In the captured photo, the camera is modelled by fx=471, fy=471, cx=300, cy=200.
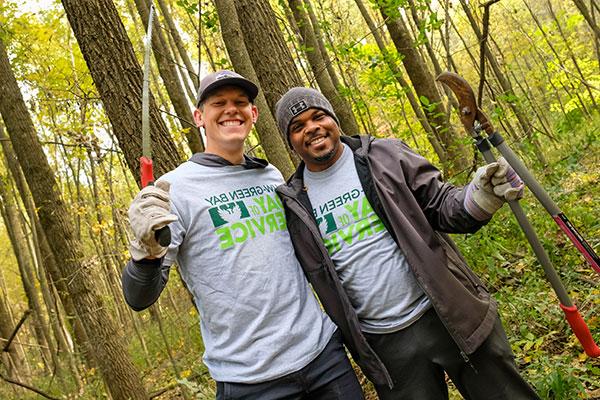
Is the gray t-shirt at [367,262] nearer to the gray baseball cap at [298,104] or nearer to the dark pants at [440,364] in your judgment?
the dark pants at [440,364]

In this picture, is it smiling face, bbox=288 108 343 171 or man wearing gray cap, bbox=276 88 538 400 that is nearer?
man wearing gray cap, bbox=276 88 538 400

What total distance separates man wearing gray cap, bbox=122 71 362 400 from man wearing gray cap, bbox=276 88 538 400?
0.45ft

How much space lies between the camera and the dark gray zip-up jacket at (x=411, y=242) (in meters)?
2.16

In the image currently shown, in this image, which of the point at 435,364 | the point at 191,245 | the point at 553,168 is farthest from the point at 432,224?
the point at 553,168

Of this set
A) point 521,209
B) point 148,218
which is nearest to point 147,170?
point 148,218

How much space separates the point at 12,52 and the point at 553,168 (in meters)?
10.7

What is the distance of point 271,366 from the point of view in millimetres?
2066

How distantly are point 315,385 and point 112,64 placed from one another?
3.22 metres

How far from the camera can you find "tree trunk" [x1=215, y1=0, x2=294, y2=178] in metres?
4.23

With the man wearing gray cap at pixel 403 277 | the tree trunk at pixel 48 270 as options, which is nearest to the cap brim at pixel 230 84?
the man wearing gray cap at pixel 403 277

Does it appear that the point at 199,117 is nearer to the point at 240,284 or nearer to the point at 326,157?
the point at 326,157

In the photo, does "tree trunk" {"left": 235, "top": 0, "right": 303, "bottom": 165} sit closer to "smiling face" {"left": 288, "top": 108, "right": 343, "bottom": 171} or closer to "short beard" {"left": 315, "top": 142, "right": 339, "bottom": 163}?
"smiling face" {"left": 288, "top": 108, "right": 343, "bottom": 171}

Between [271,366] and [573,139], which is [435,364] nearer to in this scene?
[271,366]

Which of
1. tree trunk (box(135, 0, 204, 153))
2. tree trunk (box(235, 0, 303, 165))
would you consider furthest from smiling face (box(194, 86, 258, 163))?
tree trunk (box(135, 0, 204, 153))
